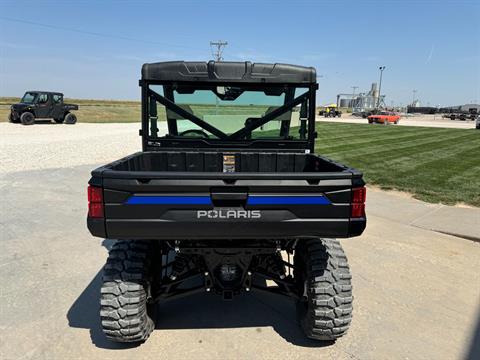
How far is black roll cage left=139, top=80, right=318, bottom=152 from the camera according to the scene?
12.4 ft

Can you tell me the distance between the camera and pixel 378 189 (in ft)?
27.6

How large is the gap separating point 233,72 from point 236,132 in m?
0.65

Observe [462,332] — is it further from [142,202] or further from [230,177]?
[142,202]

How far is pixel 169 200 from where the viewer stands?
2363 millimetres

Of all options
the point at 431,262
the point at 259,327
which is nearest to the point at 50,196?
the point at 259,327

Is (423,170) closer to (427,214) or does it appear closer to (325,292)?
(427,214)

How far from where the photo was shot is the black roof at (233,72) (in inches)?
145

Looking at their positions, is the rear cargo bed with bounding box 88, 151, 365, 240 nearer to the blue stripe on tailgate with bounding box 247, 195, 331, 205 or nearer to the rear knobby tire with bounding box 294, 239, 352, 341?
the blue stripe on tailgate with bounding box 247, 195, 331, 205

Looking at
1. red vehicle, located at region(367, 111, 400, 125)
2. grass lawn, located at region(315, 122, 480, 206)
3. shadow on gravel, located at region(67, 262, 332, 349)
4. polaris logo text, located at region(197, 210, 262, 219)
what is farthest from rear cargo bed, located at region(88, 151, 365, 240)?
red vehicle, located at region(367, 111, 400, 125)

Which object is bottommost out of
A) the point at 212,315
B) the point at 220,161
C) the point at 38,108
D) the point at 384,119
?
the point at 212,315

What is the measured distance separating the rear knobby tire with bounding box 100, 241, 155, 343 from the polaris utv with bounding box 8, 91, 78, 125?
25.2m

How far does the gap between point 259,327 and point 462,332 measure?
1.67 metres

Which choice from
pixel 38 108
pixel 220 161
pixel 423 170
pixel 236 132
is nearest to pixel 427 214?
pixel 236 132

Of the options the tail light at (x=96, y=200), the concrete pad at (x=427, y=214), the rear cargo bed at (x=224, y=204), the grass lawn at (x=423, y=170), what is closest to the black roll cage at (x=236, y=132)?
the rear cargo bed at (x=224, y=204)
